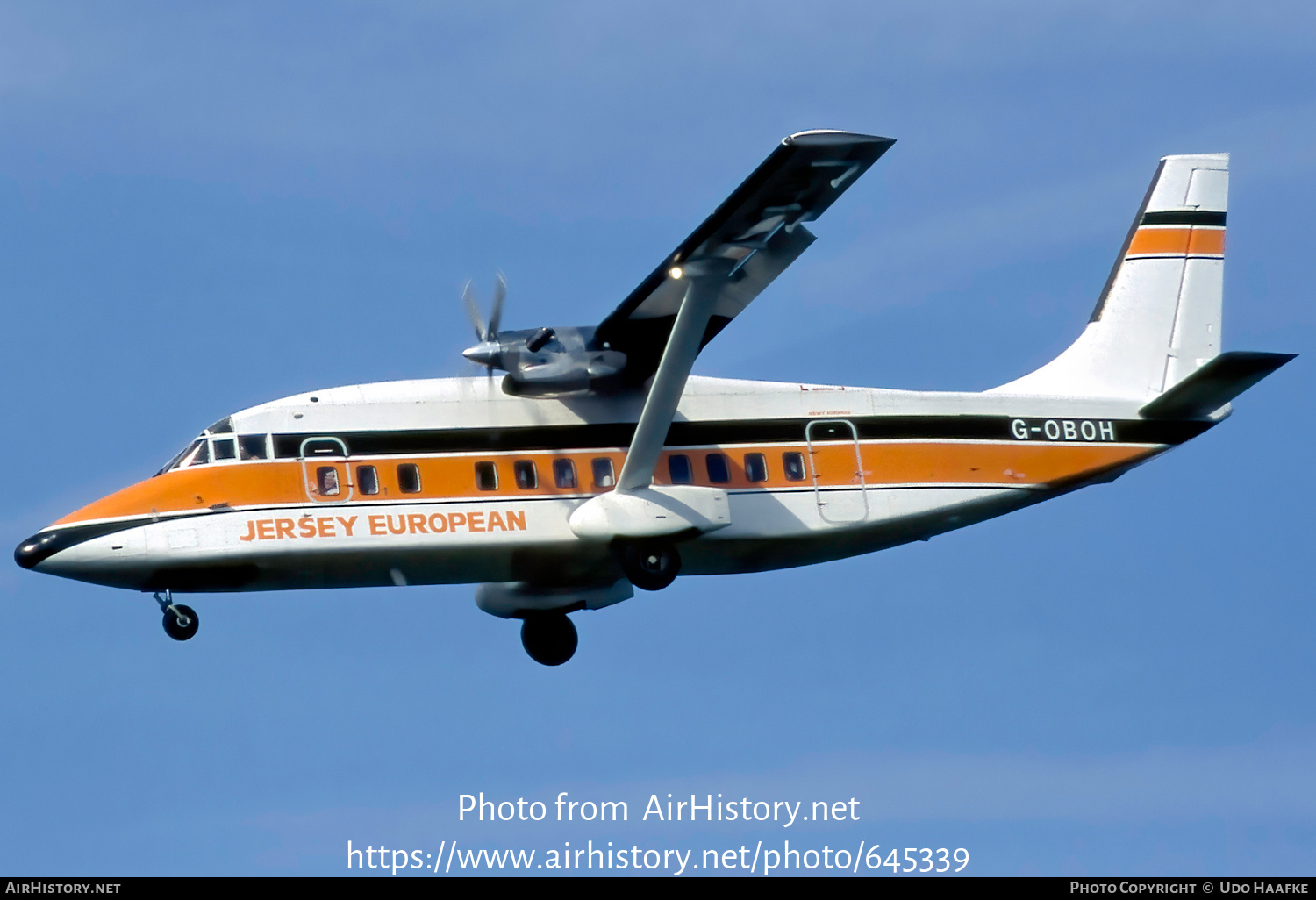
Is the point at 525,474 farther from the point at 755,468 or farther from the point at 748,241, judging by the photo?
the point at 748,241

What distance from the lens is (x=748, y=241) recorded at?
60.7 ft

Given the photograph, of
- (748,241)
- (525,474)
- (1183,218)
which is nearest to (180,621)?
(525,474)

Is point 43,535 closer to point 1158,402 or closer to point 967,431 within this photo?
point 967,431

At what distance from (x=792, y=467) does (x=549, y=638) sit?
383 cm

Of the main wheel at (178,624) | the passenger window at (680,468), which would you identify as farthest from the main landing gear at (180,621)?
the passenger window at (680,468)

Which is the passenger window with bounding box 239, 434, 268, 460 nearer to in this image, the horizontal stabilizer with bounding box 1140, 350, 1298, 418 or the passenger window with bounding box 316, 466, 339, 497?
the passenger window with bounding box 316, 466, 339, 497

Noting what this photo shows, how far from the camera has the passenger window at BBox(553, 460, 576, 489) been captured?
19.8 metres

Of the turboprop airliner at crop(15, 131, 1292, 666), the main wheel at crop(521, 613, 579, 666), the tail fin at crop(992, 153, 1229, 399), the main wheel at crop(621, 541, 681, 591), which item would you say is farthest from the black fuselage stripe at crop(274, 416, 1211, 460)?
the main wheel at crop(521, 613, 579, 666)

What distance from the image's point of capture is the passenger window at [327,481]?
19438 millimetres

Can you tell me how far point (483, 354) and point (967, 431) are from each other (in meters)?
5.82

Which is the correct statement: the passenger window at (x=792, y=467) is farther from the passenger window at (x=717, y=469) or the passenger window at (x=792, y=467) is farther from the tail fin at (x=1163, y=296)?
the tail fin at (x=1163, y=296)

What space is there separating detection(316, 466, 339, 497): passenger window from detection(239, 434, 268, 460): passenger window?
0.64 m

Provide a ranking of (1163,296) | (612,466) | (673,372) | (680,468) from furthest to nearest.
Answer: (1163,296) → (680,468) → (612,466) → (673,372)

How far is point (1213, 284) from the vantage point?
23.3 meters
